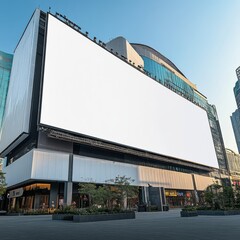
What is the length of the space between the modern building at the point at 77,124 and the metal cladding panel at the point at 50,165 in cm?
16

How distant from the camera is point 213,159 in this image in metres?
74.5

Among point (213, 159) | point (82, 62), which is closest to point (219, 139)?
point (213, 159)

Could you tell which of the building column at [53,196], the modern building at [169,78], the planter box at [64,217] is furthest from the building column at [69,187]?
the modern building at [169,78]

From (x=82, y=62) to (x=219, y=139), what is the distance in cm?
8714

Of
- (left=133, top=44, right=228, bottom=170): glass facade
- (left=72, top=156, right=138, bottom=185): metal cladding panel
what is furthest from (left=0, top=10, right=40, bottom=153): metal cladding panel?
(left=133, top=44, right=228, bottom=170): glass facade

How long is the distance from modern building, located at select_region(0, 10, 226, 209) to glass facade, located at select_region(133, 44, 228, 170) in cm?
3000

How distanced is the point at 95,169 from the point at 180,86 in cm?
7280

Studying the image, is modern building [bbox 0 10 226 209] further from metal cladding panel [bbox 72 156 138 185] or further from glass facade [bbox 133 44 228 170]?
glass facade [bbox 133 44 228 170]

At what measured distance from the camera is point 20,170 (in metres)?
38.3

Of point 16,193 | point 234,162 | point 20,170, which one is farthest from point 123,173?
point 234,162

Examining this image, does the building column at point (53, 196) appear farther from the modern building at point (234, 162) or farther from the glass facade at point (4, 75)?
the modern building at point (234, 162)

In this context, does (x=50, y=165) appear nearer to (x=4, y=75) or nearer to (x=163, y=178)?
(x=163, y=178)

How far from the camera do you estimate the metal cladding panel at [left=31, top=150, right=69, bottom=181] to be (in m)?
34.2

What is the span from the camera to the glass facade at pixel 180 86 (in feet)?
290
